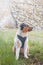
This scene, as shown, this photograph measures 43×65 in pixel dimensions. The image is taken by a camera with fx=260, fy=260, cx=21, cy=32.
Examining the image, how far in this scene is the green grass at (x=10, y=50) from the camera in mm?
2582

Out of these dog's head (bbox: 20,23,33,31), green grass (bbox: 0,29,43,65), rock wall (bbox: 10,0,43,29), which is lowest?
green grass (bbox: 0,29,43,65)

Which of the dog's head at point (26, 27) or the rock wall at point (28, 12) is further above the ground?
the rock wall at point (28, 12)

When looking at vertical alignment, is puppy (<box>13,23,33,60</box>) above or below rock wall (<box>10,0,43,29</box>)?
below

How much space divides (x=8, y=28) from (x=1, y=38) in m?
0.12

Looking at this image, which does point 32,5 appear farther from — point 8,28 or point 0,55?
point 0,55

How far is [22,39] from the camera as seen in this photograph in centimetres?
262

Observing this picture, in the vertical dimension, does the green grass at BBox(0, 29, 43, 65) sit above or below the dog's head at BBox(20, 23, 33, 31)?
below

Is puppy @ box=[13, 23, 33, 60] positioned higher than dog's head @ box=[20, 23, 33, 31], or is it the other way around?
dog's head @ box=[20, 23, 33, 31]

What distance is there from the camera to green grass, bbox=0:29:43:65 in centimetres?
258

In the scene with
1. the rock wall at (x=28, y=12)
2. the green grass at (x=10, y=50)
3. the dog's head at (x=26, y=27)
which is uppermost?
the rock wall at (x=28, y=12)

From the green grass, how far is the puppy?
0.13 ft

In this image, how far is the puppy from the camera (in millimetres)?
2582

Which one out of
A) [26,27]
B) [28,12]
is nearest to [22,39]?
[26,27]

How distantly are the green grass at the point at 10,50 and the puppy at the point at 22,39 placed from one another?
0.04 meters
